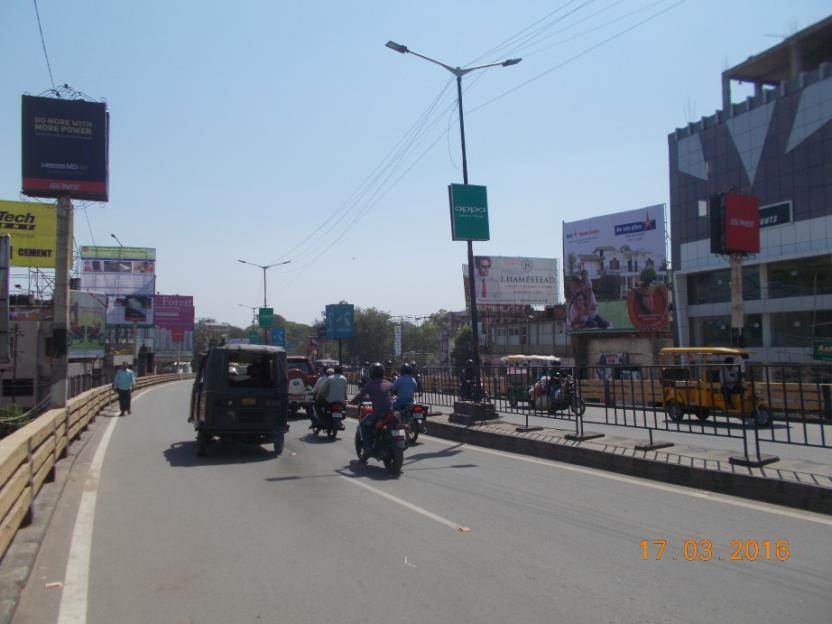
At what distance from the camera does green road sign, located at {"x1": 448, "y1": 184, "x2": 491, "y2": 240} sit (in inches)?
599

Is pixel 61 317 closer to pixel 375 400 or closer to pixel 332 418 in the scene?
pixel 332 418

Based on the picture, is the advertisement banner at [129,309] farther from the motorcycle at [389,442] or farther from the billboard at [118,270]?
the motorcycle at [389,442]

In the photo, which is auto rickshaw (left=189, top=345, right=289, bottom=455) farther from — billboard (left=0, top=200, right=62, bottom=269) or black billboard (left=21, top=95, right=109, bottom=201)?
billboard (left=0, top=200, right=62, bottom=269)

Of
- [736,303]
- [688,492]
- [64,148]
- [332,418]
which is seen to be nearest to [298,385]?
[332,418]

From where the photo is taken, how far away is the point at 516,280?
55.9 m

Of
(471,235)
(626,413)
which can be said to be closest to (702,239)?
(471,235)

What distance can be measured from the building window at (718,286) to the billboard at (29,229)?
45.6 meters

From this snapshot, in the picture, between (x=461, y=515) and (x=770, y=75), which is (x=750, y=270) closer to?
(x=770, y=75)

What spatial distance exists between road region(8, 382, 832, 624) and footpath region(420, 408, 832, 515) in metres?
0.29

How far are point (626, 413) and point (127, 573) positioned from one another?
8069mm

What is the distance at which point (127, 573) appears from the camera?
542 centimetres

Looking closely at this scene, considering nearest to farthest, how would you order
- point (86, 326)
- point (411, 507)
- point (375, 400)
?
point (411, 507) < point (375, 400) < point (86, 326)

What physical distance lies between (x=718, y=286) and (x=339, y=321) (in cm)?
3225
